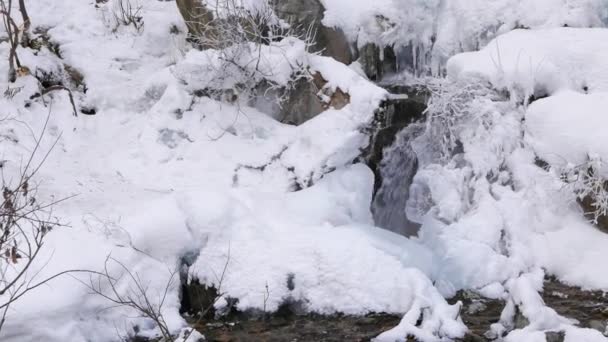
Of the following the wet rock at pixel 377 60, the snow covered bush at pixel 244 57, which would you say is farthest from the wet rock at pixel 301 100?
the wet rock at pixel 377 60

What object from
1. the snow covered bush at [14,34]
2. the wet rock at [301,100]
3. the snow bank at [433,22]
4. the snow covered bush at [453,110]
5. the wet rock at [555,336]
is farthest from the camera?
the snow bank at [433,22]

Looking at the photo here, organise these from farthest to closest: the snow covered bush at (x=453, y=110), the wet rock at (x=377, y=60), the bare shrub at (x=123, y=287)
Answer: the wet rock at (x=377, y=60) < the snow covered bush at (x=453, y=110) < the bare shrub at (x=123, y=287)

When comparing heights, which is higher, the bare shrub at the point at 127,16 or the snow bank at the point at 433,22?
the bare shrub at the point at 127,16

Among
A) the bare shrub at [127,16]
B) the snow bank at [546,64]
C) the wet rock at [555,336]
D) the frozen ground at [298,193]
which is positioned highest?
the bare shrub at [127,16]

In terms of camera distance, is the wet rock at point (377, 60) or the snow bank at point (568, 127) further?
the wet rock at point (377, 60)

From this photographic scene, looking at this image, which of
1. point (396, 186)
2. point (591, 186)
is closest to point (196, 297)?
point (396, 186)

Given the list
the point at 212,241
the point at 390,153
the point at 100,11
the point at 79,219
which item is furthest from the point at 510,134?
the point at 100,11

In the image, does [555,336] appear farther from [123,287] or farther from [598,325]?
[123,287]

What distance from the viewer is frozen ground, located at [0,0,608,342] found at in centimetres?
445

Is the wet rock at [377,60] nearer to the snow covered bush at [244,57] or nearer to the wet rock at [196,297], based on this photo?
the snow covered bush at [244,57]

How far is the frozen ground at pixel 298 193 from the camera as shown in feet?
14.6

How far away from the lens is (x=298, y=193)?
17.7 feet

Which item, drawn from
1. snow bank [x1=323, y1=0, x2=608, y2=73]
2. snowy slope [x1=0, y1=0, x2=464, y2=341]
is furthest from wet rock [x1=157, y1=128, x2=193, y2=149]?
snow bank [x1=323, y1=0, x2=608, y2=73]

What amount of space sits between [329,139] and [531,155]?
168cm
